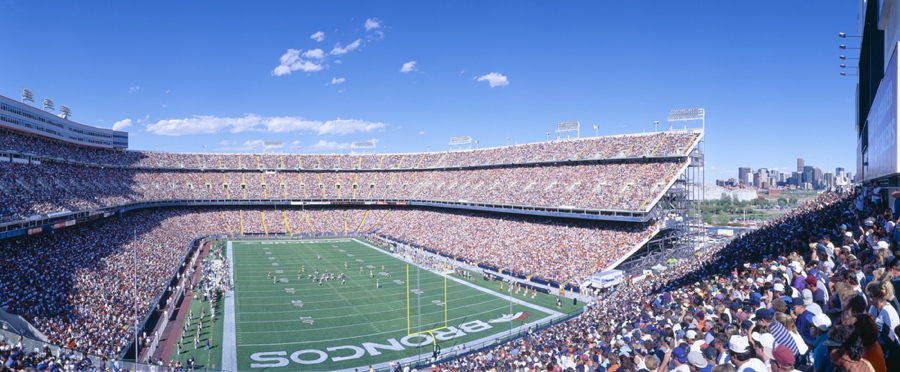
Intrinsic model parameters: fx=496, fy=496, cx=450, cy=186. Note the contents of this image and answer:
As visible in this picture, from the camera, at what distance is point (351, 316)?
28688mm

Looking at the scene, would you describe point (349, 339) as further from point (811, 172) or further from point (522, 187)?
point (811, 172)

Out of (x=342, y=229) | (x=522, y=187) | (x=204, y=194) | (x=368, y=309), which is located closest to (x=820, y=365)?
(x=368, y=309)

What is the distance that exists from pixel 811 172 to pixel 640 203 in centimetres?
15944

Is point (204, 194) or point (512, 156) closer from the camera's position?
point (512, 156)

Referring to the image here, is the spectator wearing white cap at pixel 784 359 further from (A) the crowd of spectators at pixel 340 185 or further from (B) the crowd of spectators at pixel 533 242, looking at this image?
(A) the crowd of spectators at pixel 340 185

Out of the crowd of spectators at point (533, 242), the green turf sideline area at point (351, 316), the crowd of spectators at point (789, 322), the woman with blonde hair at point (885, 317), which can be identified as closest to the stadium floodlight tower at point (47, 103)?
the green turf sideline area at point (351, 316)

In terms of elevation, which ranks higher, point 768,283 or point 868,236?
point 868,236

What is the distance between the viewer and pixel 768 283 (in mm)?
9227

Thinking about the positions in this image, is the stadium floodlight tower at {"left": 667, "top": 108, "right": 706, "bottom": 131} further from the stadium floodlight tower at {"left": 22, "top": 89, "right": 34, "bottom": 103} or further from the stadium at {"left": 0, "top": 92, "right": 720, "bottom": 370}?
the stadium floodlight tower at {"left": 22, "top": 89, "right": 34, "bottom": 103}

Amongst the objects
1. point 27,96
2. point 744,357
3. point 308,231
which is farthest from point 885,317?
point 308,231

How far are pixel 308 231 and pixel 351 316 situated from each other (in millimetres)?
39580

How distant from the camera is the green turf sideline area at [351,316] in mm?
22766

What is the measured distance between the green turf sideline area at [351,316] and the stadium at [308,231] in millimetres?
229

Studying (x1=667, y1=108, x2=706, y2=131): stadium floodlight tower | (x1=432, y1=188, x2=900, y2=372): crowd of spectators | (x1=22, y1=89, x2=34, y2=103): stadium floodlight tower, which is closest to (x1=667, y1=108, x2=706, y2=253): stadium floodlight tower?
(x1=667, y1=108, x2=706, y2=131): stadium floodlight tower
